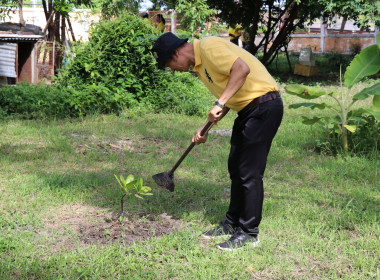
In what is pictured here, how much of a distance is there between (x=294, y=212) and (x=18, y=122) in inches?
207

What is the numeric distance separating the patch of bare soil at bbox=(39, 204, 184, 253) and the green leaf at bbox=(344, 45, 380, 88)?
312cm

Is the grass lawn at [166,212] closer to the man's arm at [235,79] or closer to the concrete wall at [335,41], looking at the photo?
the man's arm at [235,79]

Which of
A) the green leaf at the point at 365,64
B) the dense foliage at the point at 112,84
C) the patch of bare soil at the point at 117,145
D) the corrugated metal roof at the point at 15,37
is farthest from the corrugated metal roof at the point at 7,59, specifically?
the green leaf at the point at 365,64

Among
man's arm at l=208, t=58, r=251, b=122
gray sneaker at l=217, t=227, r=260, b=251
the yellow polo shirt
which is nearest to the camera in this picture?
man's arm at l=208, t=58, r=251, b=122

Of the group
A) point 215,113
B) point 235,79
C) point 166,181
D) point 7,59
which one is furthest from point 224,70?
point 7,59

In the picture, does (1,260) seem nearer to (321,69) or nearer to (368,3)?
(368,3)

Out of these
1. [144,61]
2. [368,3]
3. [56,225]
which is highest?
[368,3]

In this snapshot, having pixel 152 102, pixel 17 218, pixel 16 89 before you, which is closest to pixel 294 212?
pixel 17 218

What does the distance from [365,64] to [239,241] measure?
128 inches

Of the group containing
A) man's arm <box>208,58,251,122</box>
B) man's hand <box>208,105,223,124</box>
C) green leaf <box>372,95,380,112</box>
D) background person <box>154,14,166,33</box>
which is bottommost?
green leaf <box>372,95,380,112</box>

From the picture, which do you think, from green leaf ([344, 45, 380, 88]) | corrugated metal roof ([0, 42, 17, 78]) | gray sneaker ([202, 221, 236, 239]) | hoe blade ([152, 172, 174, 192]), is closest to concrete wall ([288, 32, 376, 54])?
corrugated metal roof ([0, 42, 17, 78])

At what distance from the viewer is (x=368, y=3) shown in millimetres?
12070

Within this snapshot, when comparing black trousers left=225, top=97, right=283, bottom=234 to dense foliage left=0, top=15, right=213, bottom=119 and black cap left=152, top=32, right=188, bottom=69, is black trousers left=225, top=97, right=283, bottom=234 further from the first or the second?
dense foliage left=0, top=15, right=213, bottom=119

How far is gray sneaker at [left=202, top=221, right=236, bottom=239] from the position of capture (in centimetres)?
391
